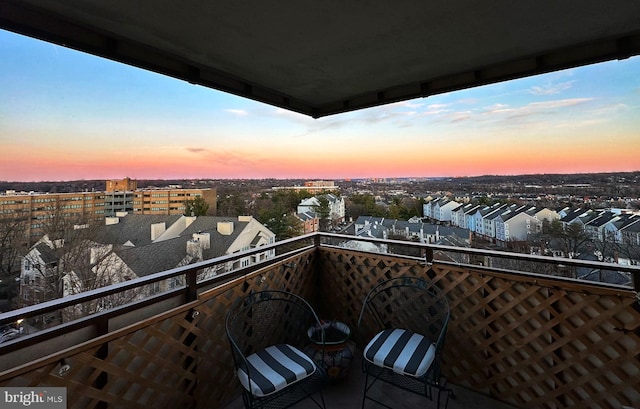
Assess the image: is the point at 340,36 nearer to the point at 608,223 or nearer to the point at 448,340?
the point at 448,340

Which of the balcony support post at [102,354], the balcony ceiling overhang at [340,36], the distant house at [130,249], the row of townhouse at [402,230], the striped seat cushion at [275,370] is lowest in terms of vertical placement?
the distant house at [130,249]

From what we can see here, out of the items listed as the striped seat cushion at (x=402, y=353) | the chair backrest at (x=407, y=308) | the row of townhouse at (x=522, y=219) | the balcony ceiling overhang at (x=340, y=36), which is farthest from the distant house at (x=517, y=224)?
the striped seat cushion at (x=402, y=353)

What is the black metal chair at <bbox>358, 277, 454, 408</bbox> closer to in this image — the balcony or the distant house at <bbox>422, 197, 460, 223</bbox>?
the balcony

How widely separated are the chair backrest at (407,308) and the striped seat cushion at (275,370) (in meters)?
0.66

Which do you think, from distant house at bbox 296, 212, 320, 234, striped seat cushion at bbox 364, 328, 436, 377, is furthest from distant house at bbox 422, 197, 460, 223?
striped seat cushion at bbox 364, 328, 436, 377

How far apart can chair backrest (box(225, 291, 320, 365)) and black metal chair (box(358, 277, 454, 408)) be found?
0.52 metres

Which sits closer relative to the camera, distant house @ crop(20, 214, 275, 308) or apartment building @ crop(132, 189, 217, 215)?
distant house @ crop(20, 214, 275, 308)

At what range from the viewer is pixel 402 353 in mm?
1813

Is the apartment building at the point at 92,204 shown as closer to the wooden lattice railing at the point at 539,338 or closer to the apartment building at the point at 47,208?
the apartment building at the point at 47,208

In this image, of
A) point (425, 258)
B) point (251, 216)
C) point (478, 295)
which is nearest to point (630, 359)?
point (478, 295)

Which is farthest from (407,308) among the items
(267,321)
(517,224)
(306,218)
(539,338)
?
(306,218)

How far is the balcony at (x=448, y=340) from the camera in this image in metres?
1.32

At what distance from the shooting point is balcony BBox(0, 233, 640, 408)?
1.32 meters

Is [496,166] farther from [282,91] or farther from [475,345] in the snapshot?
[282,91]
